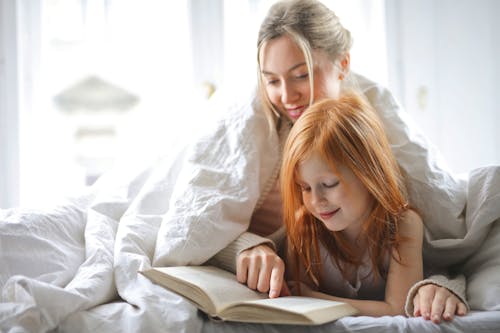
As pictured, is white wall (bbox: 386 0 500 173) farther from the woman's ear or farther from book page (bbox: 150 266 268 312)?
book page (bbox: 150 266 268 312)

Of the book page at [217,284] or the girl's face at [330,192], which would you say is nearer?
the book page at [217,284]

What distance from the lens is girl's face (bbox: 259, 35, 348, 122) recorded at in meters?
1.24

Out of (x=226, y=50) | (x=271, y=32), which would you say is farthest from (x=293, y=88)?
(x=226, y=50)

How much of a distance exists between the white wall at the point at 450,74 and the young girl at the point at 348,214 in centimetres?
104

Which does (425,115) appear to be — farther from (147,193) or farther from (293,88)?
(147,193)

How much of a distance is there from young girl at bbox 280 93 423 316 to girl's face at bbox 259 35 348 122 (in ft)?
0.38

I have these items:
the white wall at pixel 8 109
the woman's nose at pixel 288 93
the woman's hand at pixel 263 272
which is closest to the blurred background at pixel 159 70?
the white wall at pixel 8 109

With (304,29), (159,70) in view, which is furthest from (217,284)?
(159,70)

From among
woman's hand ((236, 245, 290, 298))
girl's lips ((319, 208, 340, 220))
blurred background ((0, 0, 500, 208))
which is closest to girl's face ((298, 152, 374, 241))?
girl's lips ((319, 208, 340, 220))

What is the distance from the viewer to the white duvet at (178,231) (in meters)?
0.92

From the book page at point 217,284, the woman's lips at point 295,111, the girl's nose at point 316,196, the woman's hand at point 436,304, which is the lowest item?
the woman's hand at point 436,304

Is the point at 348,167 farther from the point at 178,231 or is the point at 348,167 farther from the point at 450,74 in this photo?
the point at 450,74

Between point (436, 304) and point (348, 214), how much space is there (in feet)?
0.73

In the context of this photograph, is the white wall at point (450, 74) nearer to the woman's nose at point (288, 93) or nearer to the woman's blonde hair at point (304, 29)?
the woman's blonde hair at point (304, 29)
